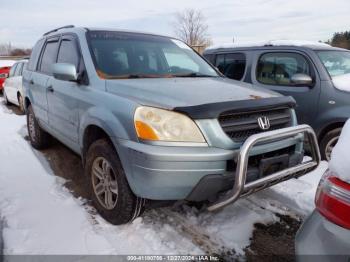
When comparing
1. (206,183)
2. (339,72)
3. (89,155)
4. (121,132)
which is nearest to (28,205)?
(89,155)

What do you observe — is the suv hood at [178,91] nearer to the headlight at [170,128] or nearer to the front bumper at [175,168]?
the headlight at [170,128]

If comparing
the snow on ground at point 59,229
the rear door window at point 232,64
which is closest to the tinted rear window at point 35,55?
the snow on ground at point 59,229

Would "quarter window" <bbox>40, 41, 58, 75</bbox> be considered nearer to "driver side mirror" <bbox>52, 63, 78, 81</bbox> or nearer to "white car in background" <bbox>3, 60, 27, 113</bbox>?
"driver side mirror" <bbox>52, 63, 78, 81</bbox>

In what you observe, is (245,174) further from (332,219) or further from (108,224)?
(108,224)

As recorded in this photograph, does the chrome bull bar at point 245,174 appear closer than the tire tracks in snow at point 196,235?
Yes

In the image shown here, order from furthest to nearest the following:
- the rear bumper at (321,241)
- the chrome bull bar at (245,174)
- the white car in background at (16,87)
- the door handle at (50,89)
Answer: the white car in background at (16,87), the door handle at (50,89), the chrome bull bar at (245,174), the rear bumper at (321,241)

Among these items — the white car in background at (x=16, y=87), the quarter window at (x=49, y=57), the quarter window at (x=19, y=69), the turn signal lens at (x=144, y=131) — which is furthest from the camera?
the quarter window at (x=19, y=69)

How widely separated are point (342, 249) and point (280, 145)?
1.36 metres

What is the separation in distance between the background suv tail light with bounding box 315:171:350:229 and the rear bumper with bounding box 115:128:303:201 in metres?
0.83

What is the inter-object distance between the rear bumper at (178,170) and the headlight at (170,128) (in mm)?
68

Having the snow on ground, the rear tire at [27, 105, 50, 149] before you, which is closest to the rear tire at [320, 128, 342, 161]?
the snow on ground

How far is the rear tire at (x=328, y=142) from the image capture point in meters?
4.30

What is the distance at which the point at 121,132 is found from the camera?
242cm

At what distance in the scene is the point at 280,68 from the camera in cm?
500
